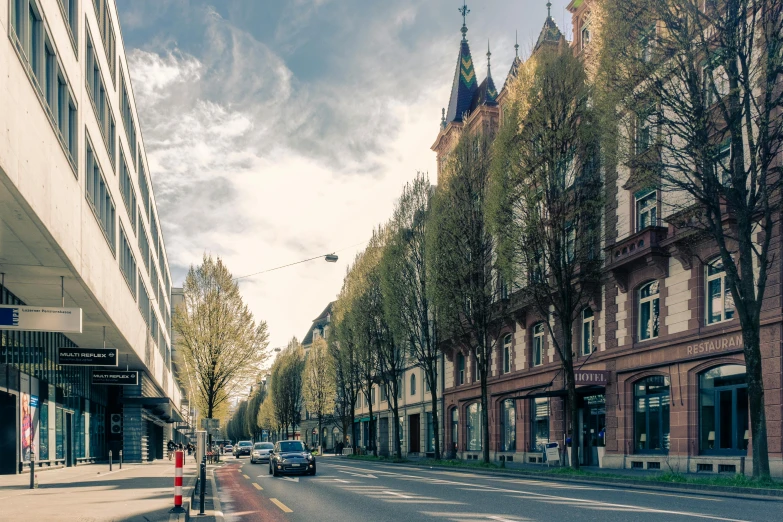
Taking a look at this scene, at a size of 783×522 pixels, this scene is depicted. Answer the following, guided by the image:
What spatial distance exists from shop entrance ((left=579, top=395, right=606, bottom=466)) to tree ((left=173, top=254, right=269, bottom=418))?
21896 mm

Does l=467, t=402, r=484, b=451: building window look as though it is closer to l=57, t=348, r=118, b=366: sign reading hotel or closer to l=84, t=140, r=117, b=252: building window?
l=84, t=140, r=117, b=252: building window

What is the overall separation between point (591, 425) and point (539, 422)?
15.0ft

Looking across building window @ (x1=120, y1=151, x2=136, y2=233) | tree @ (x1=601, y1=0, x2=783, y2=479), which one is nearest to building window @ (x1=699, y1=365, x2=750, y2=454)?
tree @ (x1=601, y1=0, x2=783, y2=479)

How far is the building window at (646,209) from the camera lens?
27.5 meters

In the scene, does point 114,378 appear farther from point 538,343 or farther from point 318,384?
point 318,384

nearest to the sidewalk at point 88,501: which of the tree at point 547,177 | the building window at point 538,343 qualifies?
the tree at point 547,177

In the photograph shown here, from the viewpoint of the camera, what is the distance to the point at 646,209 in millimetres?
28141

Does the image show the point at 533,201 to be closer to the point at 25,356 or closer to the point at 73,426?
the point at 25,356

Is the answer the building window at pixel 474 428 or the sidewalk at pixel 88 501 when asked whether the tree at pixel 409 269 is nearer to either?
the building window at pixel 474 428

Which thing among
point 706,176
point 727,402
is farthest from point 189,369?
point 706,176

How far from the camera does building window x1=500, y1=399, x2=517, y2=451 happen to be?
127 feet

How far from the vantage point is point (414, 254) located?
41.6 metres

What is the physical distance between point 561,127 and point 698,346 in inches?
350

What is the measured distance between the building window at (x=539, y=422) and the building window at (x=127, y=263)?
1861 centimetres
